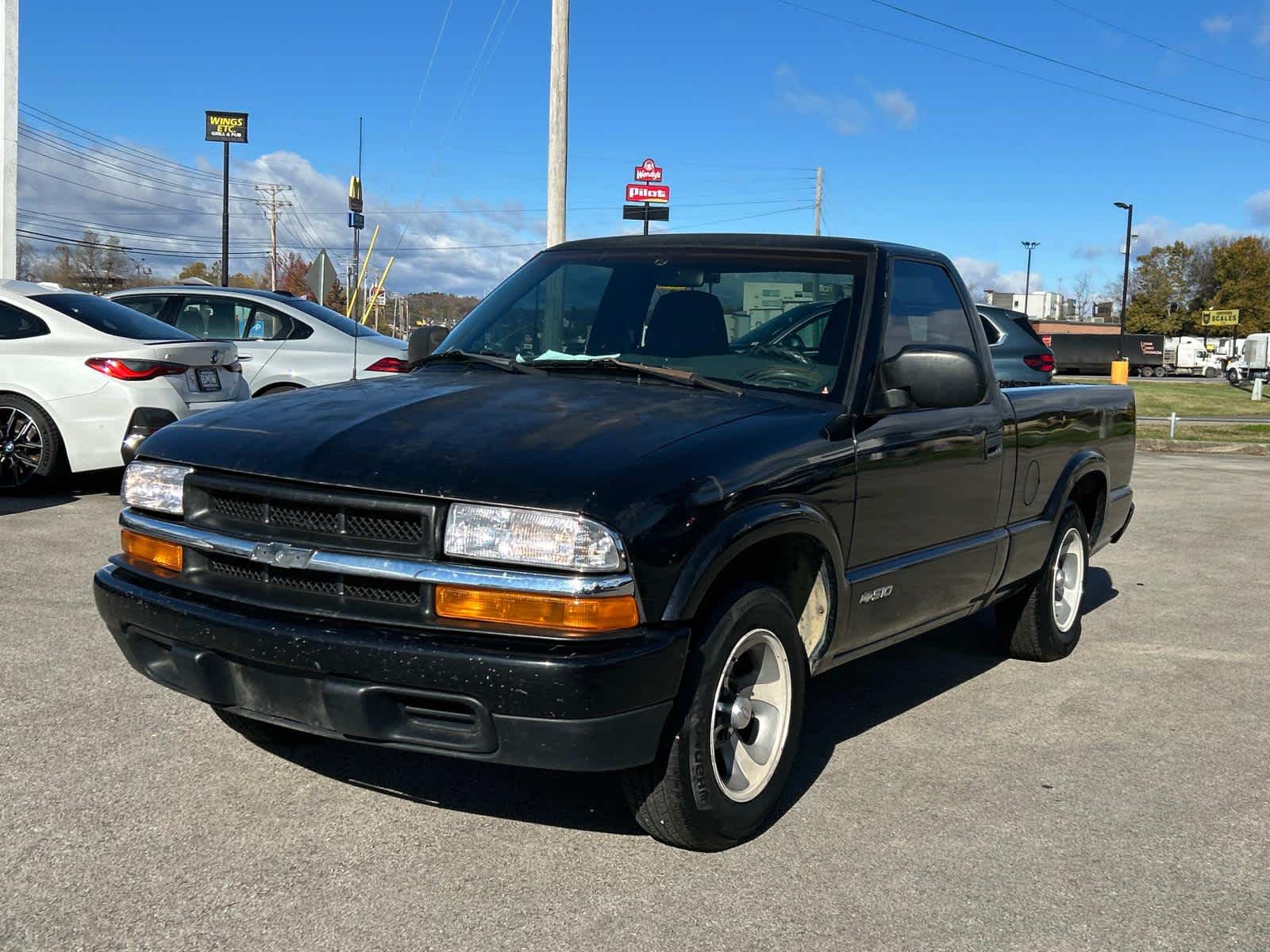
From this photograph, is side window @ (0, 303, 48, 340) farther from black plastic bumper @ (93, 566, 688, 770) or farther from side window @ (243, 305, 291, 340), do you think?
black plastic bumper @ (93, 566, 688, 770)

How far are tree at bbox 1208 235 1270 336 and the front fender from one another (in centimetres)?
9423

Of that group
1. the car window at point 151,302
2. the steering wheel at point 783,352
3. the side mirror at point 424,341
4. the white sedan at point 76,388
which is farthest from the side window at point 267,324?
the steering wheel at point 783,352

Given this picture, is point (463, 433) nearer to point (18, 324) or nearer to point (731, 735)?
point (731, 735)

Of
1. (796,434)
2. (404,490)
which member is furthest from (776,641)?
(404,490)

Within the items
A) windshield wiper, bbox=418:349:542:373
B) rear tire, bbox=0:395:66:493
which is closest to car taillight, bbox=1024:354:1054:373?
rear tire, bbox=0:395:66:493

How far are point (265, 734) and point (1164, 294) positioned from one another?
320 feet

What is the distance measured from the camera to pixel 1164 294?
92250mm

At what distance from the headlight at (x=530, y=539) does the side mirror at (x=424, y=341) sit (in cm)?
205

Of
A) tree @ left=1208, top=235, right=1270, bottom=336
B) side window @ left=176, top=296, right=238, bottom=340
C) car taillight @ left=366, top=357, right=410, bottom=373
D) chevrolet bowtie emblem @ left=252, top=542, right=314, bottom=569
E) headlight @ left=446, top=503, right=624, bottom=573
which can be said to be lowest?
chevrolet bowtie emblem @ left=252, top=542, right=314, bottom=569

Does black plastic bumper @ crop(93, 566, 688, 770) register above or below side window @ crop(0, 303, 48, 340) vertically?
below

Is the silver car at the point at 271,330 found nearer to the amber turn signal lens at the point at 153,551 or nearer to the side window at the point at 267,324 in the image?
the side window at the point at 267,324

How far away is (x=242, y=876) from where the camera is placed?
329cm

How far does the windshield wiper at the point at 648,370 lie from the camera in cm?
416

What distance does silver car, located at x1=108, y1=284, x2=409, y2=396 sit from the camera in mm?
11938
